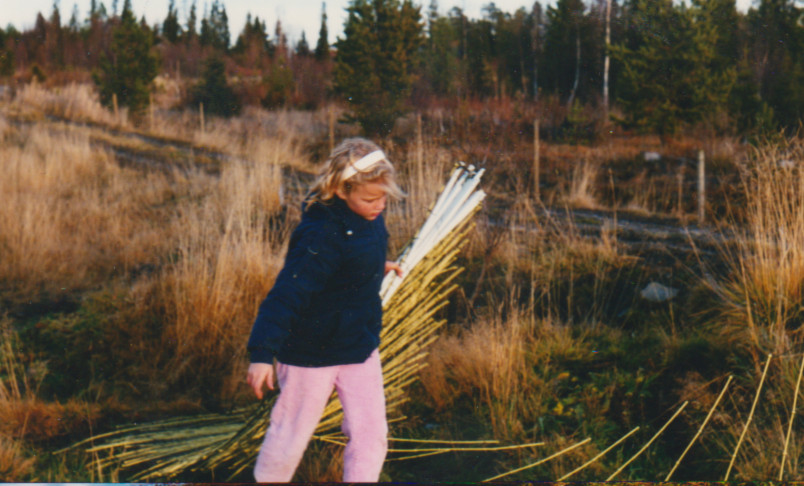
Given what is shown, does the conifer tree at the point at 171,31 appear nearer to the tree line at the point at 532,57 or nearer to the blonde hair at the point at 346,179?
the tree line at the point at 532,57

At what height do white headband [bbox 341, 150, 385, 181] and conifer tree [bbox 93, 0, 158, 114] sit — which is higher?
conifer tree [bbox 93, 0, 158, 114]

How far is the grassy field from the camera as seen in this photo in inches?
113

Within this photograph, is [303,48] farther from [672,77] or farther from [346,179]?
[346,179]

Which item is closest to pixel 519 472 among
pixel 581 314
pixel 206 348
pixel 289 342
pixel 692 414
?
pixel 692 414

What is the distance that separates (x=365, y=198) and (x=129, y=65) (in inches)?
564

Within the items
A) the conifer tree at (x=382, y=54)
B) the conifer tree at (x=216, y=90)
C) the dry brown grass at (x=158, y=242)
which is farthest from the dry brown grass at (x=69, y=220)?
the conifer tree at (x=216, y=90)

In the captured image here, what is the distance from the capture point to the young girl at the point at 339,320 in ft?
6.35

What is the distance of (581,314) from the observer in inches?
163

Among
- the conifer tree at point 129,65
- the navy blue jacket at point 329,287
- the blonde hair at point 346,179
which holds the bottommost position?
the navy blue jacket at point 329,287

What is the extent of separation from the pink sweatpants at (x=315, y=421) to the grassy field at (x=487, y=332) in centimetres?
74

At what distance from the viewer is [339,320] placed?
1963 mm

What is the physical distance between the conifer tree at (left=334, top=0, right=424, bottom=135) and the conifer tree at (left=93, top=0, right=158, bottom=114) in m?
7.47

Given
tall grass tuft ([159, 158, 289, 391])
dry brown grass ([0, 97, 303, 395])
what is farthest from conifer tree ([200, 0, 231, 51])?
tall grass tuft ([159, 158, 289, 391])

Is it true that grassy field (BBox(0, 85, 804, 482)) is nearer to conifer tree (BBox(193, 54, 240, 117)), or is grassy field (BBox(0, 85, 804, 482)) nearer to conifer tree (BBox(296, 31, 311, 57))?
conifer tree (BBox(296, 31, 311, 57))
